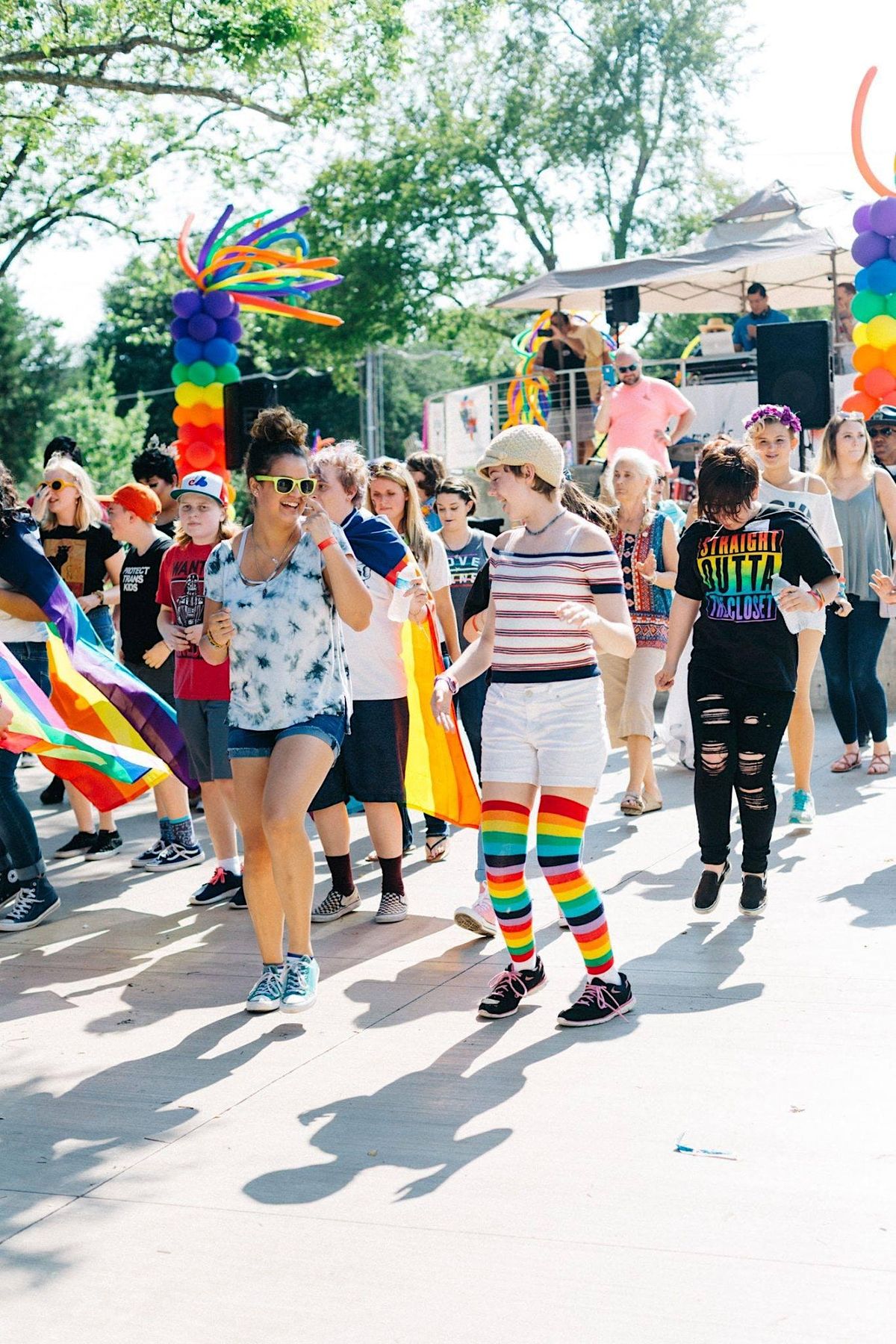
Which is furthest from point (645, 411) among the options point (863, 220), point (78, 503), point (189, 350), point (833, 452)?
point (78, 503)

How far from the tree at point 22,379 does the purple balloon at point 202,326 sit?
1539 inches

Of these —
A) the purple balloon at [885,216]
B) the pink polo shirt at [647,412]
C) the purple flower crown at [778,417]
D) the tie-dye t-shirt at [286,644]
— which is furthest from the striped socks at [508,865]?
the purple balloon at [885,216]

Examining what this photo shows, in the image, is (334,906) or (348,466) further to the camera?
(334,906)

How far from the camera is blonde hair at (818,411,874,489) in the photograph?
870 cm

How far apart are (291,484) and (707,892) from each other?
2.44 meters

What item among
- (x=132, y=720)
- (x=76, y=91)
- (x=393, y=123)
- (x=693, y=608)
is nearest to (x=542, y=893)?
(x=693, y=608)

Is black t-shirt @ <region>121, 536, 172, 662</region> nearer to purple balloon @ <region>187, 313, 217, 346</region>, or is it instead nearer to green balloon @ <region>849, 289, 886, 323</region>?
green balloon @ <region>849, 289, 886, 323</region>

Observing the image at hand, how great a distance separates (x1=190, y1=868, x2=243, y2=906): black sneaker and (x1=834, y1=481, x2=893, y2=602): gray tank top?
4.01 m

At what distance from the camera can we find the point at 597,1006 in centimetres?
490

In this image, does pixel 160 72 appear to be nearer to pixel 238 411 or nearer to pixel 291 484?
pixel 238 411

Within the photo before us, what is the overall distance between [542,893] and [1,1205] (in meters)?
3.50

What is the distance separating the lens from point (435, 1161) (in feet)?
12.6

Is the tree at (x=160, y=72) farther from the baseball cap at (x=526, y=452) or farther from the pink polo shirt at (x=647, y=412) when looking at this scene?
the baseball cap at (x=526, y=452)

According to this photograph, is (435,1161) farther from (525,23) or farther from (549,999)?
(525,23)
